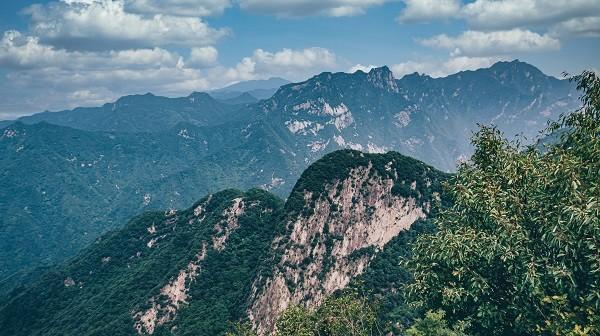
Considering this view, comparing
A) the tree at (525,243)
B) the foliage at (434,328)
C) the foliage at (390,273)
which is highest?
the tree at (525,243)

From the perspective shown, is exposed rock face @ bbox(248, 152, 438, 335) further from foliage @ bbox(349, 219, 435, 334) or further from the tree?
the tree

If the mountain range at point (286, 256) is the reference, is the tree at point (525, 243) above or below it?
above

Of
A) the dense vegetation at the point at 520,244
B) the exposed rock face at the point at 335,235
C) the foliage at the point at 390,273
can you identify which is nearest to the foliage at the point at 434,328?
the dense vegetation at the point at 520,244

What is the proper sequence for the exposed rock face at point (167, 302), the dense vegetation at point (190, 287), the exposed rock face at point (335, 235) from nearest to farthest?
the exposed rock face at point (335, 235) < the dense vegetation at point (190, 287) < the exposed rock face at point (167, 302)

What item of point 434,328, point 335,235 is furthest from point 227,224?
point 434,328

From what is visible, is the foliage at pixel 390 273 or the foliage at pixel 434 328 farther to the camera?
the foliage at pixel 390 273

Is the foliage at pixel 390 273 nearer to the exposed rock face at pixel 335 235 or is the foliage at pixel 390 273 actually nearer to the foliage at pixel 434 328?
the exposed rock face at pixel 335 235
